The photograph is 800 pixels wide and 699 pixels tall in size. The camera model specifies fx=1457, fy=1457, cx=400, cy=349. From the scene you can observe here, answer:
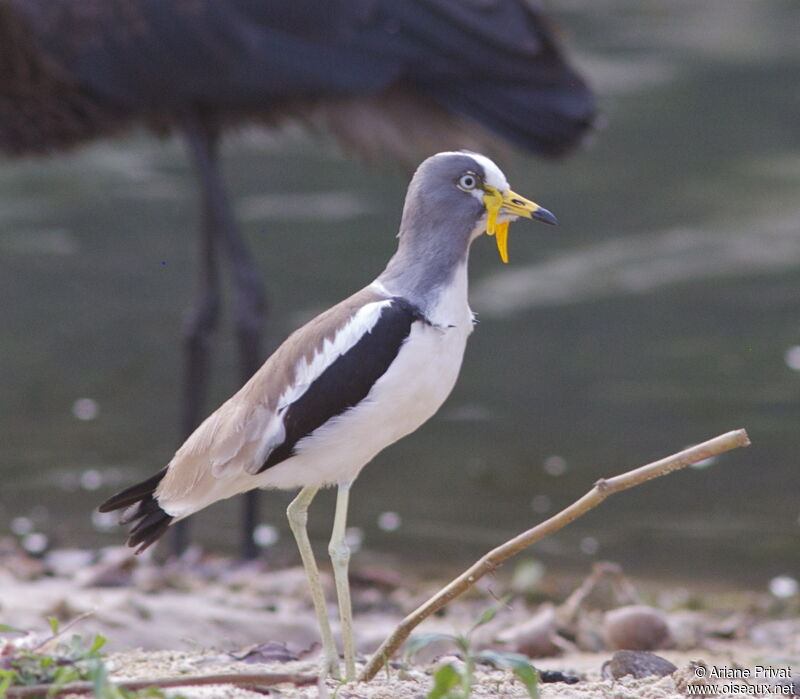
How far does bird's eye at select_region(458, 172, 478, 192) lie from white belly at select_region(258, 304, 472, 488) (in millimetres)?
240

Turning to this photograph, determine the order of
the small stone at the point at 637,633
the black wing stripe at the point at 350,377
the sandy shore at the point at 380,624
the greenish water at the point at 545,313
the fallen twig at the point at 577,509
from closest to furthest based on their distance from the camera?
the fallen twig at the point at 577,509
the black wing stripe at the point at 350,377
the sandy shore at the point at 380,624
the small stone at the point at 637,633
the greenish water at the point at 545,313

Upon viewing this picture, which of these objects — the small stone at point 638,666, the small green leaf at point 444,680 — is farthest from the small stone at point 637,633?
the small green leaf at point 444,680

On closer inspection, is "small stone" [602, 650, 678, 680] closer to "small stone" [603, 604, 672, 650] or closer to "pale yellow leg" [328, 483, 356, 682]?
"pale yellow leg" [328, 483, 356, 682]

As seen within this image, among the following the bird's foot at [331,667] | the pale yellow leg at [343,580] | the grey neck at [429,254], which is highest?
the grey neck at [429,254]

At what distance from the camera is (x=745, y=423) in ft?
22.7

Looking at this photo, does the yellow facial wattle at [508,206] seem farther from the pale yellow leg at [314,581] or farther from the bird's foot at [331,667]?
the bird's foot at [331,667]

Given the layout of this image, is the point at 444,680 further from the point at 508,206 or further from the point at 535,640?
the point at 535,640

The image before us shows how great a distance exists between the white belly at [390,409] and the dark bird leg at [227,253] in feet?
10.4

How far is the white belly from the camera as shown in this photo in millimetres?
2779

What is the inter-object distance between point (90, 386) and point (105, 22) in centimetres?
242

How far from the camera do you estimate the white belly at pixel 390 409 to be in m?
2.78

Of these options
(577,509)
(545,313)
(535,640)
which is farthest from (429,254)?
(545,313)

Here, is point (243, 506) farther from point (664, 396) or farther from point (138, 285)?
point (138, 285)

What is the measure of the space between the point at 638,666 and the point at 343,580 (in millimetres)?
707
